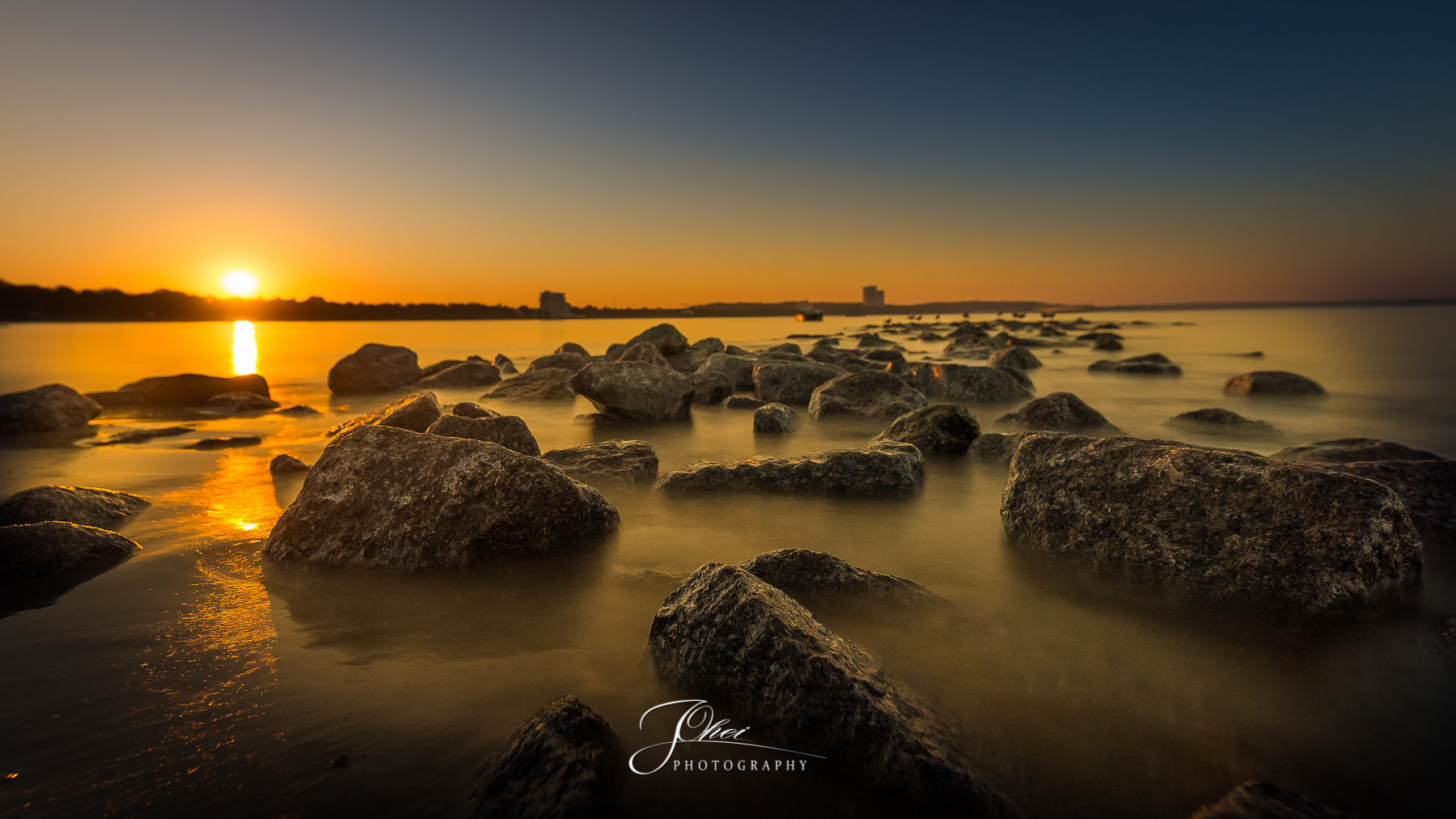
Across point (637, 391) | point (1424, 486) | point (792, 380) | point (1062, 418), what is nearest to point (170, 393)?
point (637, 391)

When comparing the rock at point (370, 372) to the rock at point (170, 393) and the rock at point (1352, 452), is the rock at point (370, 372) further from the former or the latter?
the rock at point (1352, 452)

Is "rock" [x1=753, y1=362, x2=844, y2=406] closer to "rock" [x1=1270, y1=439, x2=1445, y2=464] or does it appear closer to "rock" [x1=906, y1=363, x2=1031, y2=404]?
"rock" [x1=906, y1=363, x2=1031, y2=404]

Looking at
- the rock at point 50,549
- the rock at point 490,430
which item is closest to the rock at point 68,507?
the rock at point 50,549

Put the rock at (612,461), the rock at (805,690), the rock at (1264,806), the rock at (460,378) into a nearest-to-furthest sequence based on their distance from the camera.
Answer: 1. the rock at (1264,806)
2. the rock at (805,690)
3. the rock at (612,461)
4. the rock at (460,378)

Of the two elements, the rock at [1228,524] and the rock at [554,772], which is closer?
the rock at [554,772]

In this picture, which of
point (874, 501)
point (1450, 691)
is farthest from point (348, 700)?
point (1450, 691)

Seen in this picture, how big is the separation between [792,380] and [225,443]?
8.32m

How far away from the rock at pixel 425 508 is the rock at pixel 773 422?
168 inches

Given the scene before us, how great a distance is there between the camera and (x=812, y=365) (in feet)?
36.6

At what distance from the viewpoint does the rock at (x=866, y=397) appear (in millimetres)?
8844

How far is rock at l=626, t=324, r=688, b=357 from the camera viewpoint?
17.3m

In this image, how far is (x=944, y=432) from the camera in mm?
6324

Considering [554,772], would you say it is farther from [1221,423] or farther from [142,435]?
[1221,423]

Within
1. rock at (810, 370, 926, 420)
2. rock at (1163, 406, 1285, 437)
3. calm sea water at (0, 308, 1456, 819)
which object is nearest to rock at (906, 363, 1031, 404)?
rock at (810, 370, 926, 420)
